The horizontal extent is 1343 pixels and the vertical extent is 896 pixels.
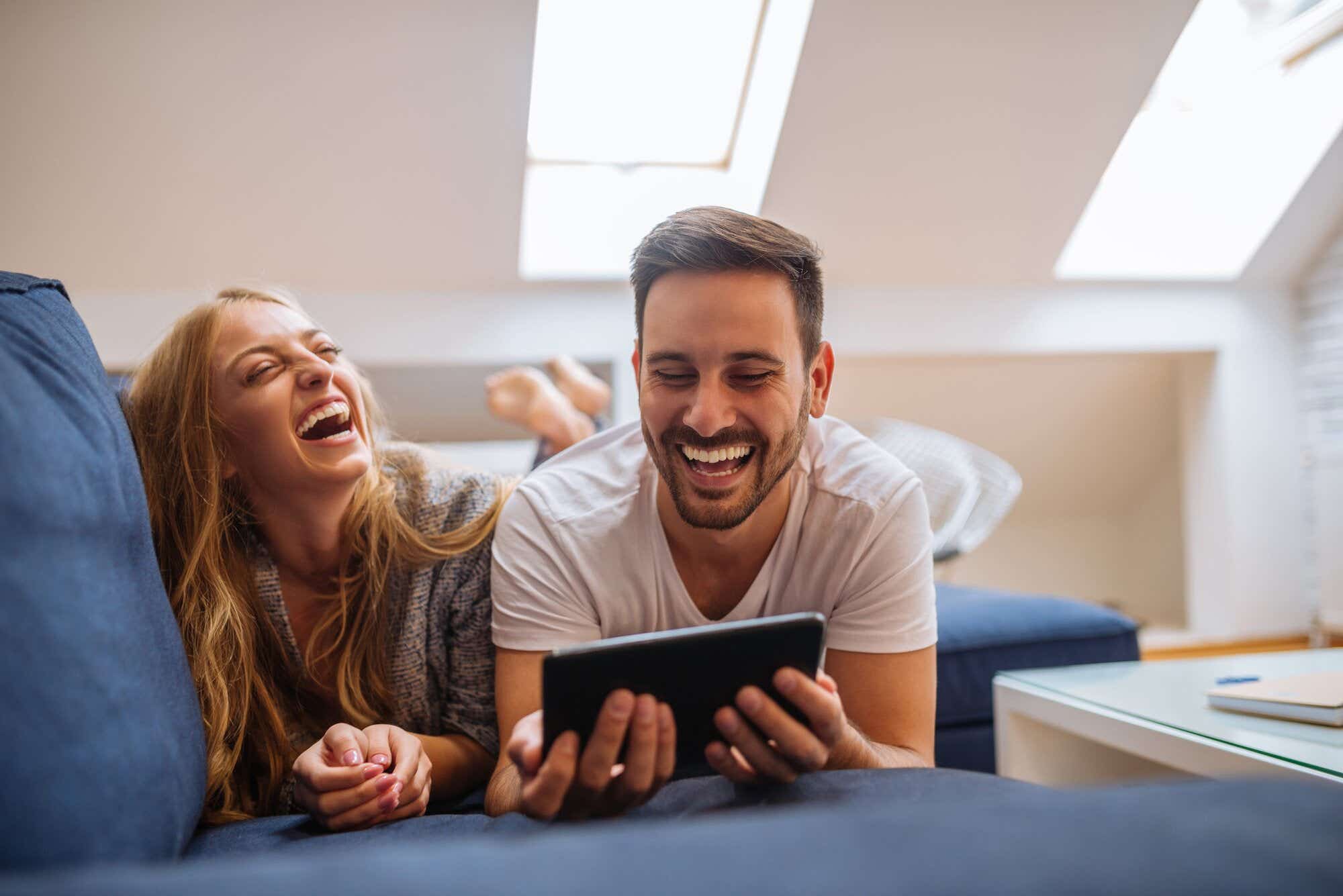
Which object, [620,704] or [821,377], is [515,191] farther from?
[620,704]

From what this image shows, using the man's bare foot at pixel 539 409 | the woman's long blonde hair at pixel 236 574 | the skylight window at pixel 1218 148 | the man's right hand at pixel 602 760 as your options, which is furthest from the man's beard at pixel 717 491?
the skylight window at pixel 1218 148

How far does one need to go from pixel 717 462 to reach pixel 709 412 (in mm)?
69

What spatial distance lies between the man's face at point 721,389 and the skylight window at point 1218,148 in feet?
10.7

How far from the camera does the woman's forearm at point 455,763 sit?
119 centimetres

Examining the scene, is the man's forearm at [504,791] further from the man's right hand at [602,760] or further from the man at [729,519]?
the man's right hand at [602,760]

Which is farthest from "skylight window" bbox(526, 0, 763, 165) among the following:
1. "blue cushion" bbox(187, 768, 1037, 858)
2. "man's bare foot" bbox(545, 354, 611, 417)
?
"blue cushion" bbox(187, 768, 1037, 858)

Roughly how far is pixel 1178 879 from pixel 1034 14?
3380 mm

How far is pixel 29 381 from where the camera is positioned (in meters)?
0.77

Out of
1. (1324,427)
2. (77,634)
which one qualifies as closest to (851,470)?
(77,634)

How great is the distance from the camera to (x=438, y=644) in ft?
4.24

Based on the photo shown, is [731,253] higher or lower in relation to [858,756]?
higher

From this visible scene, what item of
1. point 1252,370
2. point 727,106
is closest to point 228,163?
point 727,106

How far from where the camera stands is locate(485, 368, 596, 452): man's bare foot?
245 cm

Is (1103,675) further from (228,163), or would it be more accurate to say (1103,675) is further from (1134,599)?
(1134,599)
